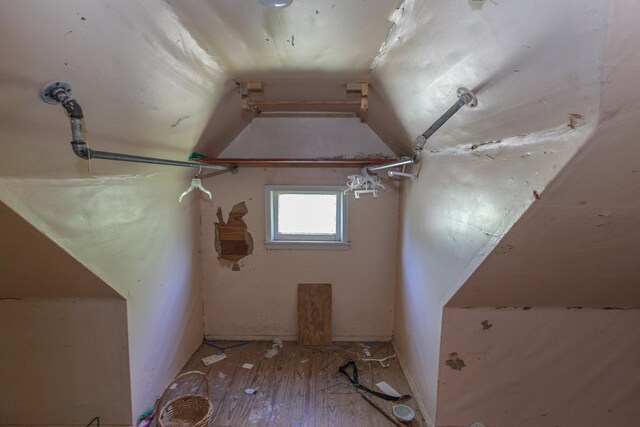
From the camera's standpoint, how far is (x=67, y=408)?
1.87m

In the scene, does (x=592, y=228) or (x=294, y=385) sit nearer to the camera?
(x=592, y=228)

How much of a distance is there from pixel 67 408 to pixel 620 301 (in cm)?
298

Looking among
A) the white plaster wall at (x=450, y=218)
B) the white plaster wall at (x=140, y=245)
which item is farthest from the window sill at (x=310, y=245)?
the white plaster wall at (x=140, y=245)

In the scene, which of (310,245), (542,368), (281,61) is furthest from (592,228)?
(310,245)

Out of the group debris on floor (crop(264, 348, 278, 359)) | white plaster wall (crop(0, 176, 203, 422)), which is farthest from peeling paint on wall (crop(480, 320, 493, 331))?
white plaster wall (crop(0, 176, 203, 422))

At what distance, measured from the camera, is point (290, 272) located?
3.00 m

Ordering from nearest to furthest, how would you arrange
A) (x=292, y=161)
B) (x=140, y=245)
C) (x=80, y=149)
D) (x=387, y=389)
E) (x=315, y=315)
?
(x=80, y=149) → (x=140, y=245) → (x=387, y=389) → (x=292, y=161) → (x=315, y=315)

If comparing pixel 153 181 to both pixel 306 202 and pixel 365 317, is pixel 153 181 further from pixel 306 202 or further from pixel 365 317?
pixel 365 317

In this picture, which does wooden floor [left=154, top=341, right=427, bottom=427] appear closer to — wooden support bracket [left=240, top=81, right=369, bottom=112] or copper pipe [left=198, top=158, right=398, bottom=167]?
copper pipe [left=198, top=158, right=398, bottom=167]

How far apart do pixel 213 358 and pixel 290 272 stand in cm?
94

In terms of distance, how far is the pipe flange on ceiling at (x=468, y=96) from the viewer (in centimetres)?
116

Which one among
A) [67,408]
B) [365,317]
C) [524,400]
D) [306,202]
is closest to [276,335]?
[365,317]

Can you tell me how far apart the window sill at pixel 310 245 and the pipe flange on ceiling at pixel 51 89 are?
2039 mm

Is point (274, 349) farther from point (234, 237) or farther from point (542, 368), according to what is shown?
point (542, 368)
